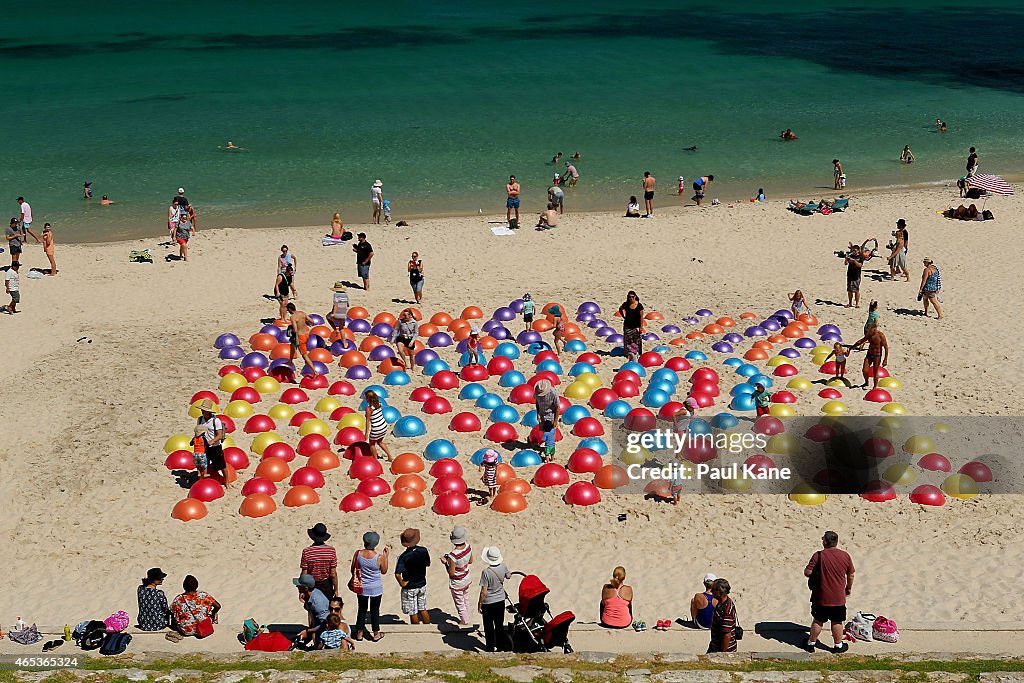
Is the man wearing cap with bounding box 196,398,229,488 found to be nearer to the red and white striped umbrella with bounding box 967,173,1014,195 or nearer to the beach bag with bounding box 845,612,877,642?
the beach bag with bounding box 845,612,877,642

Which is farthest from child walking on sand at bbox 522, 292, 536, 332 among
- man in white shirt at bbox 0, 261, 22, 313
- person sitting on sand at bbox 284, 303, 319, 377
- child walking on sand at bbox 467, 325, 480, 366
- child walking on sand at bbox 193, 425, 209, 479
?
man in white shirt at bbox 0, 261, 22, 313

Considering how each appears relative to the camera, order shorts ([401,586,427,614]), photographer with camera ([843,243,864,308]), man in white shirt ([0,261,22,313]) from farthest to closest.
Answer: man in white shirt ([0,261,22,313]) → photographer with camera ([843,243,864,308]) → shorts ([401,586,427,614])

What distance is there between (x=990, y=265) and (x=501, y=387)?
15671 millimetres

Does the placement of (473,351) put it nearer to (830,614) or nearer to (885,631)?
(830,614)

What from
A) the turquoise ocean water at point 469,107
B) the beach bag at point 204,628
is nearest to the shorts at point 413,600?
the beach bag at point 204,628

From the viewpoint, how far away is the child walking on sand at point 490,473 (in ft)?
53.9

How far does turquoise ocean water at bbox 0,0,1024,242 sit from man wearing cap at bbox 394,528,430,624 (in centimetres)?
2652

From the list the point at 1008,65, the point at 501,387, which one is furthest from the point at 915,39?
the point at 501,387

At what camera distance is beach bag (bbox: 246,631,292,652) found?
11.9 meters

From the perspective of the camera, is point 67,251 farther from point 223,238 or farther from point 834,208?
point 834,208

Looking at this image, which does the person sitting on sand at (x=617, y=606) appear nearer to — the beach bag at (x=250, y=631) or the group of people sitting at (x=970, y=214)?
the beach bag at (x=250, y=631)

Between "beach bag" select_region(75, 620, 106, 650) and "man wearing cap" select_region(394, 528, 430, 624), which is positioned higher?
"man wearing cap" select_region(394, 528, 430, 624)

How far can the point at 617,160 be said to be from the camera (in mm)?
47125

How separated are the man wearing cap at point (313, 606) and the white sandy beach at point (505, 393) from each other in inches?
56.0
